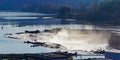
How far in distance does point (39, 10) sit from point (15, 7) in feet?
41.3

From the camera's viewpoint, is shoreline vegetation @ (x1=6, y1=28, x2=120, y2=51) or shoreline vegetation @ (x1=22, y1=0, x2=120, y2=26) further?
shoreline vegetation @ (x1=22, y1=0, x2=120, y2=26)

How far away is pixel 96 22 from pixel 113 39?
116ft

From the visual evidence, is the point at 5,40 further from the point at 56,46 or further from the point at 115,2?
the point at 115,2

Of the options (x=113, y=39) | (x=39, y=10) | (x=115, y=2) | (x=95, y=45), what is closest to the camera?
(x=113, y=39)

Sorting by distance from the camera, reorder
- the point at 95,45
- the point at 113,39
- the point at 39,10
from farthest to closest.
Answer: the point at 39,10 < the point at 95,45 < the point at 113,39

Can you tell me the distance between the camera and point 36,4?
365 feet

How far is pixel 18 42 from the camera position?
4316 centimetres

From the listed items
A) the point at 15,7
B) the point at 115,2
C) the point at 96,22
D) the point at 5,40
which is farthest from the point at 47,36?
the point at 15,7

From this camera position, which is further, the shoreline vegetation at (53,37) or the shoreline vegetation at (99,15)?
the shoreline vegetation at (99,15)

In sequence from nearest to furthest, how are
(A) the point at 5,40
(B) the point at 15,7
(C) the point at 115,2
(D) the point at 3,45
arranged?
(D) the point at 3,45 < (A) the point at 5,40 < (C) the point at 115,2 < (B) the point at 15,7

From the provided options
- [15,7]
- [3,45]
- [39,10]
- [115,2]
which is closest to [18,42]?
[3,45]

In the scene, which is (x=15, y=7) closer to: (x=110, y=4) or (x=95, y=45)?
(x=110, y=4)

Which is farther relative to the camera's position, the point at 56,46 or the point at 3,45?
the point at 3,45

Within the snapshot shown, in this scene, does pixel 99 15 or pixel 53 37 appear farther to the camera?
pixel 99 15
